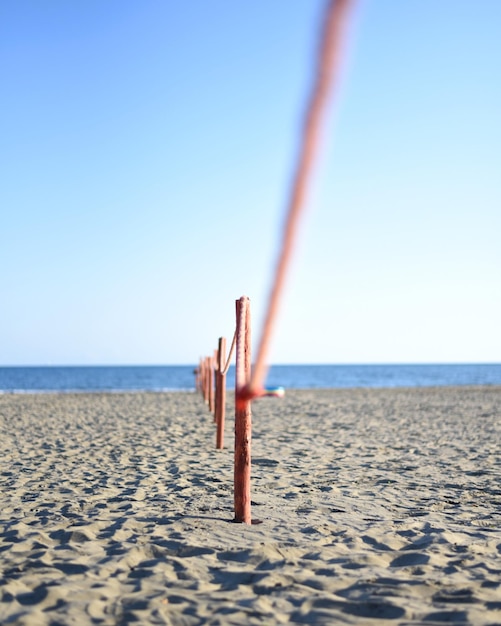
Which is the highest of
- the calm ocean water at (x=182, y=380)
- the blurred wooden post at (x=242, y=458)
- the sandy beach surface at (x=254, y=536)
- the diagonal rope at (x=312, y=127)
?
the diagonal rope at (x=312, y=127)

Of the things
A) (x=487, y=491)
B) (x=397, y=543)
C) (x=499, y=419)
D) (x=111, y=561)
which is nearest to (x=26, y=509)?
(x=111, y=561)

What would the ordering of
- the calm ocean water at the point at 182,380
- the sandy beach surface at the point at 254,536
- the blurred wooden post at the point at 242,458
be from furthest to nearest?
the calm ocean water at the point at 182,380 → the blurred wooden post at the point at 242,458 → the sandy beach surface at the point at 254,536

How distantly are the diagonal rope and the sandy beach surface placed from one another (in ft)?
5.97

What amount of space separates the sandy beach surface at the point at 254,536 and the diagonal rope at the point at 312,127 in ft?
5.97

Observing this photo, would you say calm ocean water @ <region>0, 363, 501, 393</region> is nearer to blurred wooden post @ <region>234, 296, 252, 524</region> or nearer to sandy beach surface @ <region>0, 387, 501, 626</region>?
sandy beach surface @ <region>0, 387, 501, 626</region>

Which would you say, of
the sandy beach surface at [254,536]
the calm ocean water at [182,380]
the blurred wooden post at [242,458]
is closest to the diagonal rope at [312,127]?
the sandy beach surface at [254,536]

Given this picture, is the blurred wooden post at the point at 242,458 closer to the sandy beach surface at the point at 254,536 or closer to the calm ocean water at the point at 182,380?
the sandy beach surface at the point at 254,536

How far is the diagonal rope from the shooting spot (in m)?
1.23

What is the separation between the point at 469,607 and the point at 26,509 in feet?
12.5

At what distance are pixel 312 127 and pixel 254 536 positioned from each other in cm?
362

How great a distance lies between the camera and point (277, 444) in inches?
396

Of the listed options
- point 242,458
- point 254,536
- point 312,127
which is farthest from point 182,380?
point 312,127

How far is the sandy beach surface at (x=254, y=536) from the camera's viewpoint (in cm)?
321

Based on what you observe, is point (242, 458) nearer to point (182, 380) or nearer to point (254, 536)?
point (254, 536)
